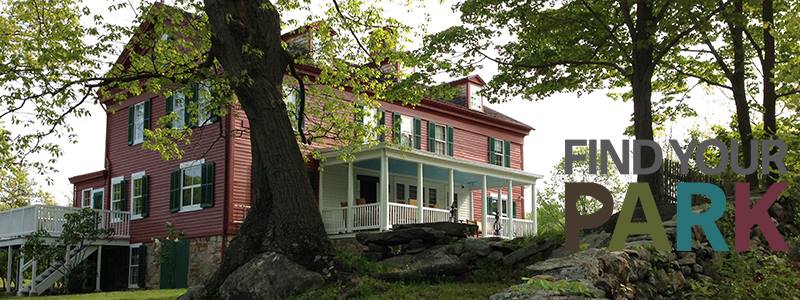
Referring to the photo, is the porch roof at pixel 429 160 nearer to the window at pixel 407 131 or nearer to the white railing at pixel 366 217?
the white railing at pixel 366 217

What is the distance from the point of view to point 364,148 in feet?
68.3

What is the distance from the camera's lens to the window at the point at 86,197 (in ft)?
88.8

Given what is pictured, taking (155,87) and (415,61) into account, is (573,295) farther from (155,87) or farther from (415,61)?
(155,87)

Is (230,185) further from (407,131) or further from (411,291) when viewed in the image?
(411,291)

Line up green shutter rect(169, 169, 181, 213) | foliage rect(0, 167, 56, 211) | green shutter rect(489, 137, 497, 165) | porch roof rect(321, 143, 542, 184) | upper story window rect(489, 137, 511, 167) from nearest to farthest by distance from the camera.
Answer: porch roof rect(321, 143, 542, 184) < green shutter rect(169, 169, 181, 213) < green shutter rect(489, 137, 497, 165) < upper story window rect(489, 137, 511, 167) < foliage rect(0, 167, 56, 211)

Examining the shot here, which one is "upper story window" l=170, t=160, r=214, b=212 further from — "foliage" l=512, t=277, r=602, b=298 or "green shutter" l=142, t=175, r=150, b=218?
"foliage" l=512, t=277, r=602, b=298

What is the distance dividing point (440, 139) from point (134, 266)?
35.5 feet

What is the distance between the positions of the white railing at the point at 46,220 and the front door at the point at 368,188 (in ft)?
23.9

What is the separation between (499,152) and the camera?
3008 centimetres

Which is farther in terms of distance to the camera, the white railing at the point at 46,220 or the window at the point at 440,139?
the window at the point at 440,139

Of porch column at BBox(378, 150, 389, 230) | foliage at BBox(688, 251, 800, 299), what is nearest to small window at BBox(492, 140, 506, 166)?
porch column at BBox(378, 150, 389, 230)

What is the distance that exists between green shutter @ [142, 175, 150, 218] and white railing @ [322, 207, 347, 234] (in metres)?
5.99

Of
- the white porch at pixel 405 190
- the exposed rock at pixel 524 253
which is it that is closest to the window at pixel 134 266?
the white porch at pixel 405 190

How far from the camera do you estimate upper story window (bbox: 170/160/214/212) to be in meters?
21.5
